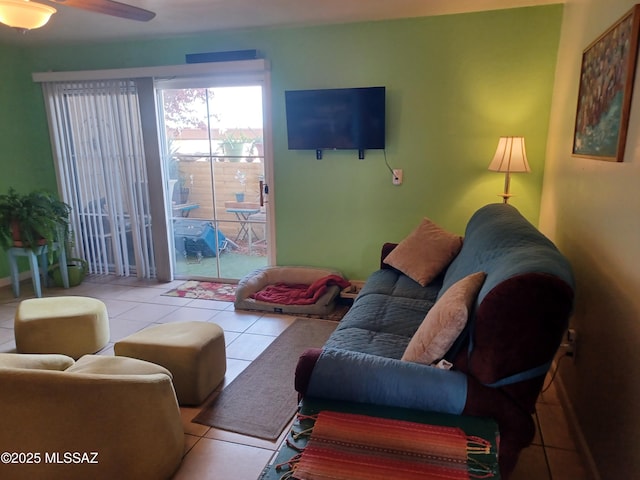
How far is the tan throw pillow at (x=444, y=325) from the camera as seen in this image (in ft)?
5.10

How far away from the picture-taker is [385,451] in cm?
132

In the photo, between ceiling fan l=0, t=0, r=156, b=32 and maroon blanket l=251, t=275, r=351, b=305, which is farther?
maroon blanket l=251, t=275, r=351, b=305

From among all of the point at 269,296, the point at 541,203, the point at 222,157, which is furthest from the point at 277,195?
the point at 541,203

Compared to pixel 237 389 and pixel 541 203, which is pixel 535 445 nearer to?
pixel 237 389

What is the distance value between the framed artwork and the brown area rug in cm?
200

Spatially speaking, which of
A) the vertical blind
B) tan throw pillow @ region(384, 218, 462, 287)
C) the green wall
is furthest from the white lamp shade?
the vertical blind

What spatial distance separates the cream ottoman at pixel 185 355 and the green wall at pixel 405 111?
181cm

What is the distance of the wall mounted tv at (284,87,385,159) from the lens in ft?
11.8

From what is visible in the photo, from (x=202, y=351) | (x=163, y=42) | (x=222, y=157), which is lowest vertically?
(x=202, y=351)

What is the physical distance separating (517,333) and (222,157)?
342cm

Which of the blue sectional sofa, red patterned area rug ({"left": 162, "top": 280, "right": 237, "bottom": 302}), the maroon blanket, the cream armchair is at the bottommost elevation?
red patterned area rug ({"left": 162, "top": 280, "right": 237, "bottom": 302})

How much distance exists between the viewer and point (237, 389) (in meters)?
2.54

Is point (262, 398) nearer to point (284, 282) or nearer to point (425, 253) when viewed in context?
point (425, 253)

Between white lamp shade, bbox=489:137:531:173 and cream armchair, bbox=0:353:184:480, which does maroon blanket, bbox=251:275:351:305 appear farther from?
cream armchair, bbox=0:353:184:480
